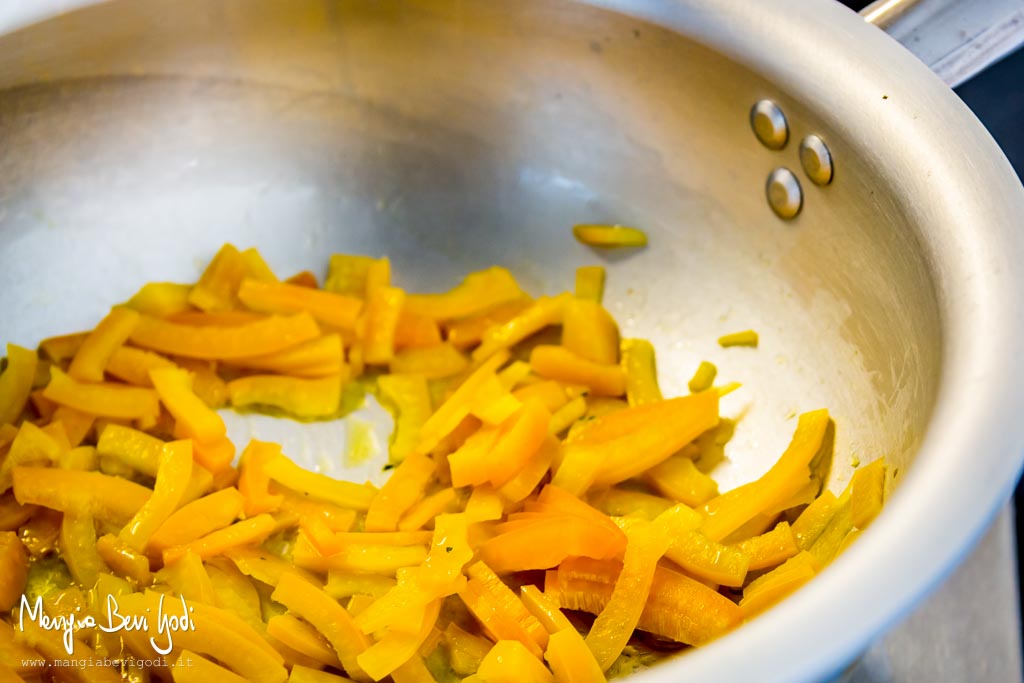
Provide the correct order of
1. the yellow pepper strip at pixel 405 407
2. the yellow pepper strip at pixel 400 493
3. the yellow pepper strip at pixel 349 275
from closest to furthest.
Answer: the yellow pepper strip at pixel 400 493 < the yellow pepper strip at pixel 405 407 < the yellow pepper strip at pixel 349 275

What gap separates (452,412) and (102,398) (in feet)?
1.21

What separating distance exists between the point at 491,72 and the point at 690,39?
0.24 m

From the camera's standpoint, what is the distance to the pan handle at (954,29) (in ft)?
2.89

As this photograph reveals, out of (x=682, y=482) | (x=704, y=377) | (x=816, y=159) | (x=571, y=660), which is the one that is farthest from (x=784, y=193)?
(x=571, y=660)

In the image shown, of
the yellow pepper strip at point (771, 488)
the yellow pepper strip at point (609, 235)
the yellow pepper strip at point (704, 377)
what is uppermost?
the yellow pepper strip at point (609, 235)

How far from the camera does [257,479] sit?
0.98 meters

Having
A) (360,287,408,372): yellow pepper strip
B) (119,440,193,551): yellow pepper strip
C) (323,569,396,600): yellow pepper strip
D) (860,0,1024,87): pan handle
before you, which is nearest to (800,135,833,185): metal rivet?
(860,0,1024,87): pan handle

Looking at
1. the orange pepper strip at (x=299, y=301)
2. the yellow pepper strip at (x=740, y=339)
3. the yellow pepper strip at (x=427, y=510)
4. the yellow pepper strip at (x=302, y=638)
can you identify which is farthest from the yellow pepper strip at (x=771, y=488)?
the orange pepper strip at (x=299, y=301)

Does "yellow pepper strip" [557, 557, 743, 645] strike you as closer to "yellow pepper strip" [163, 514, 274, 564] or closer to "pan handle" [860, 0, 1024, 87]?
"yellow pepper strip" [163, 514, 274, 564]

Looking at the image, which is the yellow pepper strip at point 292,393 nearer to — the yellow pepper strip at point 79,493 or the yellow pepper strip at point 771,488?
the yellow pepper strip at point 79,493

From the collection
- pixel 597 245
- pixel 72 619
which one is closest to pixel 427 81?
pixel 597 245

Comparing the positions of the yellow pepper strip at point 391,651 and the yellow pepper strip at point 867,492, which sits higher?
the yellow pepper strip at point 867,492

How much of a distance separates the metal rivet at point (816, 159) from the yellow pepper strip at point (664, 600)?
0.41 m

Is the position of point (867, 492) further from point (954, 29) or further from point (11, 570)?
point (11, 570)
